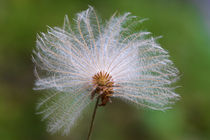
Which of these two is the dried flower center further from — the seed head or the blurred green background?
the blurred green background

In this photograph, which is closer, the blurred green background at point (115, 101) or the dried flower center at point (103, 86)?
the dried flower center at point (103, 86)

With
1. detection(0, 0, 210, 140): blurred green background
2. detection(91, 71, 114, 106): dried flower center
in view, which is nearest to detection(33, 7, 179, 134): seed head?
detection(91, 71, 114, 106): dried flower center

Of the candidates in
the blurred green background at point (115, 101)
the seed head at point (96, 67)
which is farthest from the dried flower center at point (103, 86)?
the blurred green background at point (115, 101)

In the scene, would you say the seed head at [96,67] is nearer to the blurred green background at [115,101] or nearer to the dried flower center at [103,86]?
the dried flower center at [103,86]

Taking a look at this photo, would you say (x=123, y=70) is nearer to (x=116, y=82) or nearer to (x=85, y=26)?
(x=116, y=82)

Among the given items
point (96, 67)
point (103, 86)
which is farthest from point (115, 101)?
point (103, 86)

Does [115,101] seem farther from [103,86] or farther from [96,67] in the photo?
[103,86]
